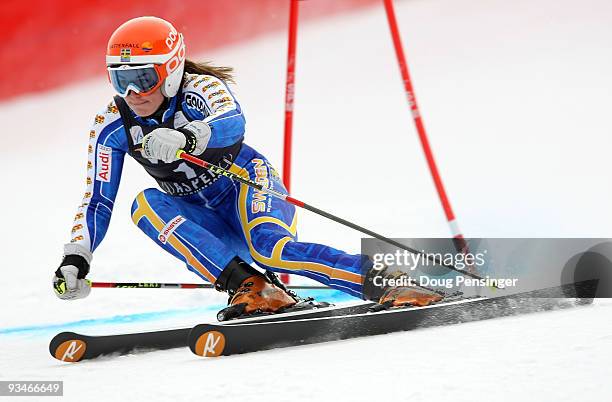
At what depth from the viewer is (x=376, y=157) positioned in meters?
7.05

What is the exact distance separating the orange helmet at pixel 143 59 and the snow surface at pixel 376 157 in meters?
1.03

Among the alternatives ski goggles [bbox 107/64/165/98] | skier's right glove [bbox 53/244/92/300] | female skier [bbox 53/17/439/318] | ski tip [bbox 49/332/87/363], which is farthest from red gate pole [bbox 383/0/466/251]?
ski tip [bbox 49/332/87/363]

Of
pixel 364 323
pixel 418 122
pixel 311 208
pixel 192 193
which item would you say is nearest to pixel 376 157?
pixel 418 122

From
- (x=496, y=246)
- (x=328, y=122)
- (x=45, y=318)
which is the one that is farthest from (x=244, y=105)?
(x=496, y=246)

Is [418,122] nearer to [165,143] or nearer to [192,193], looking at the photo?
[192,193]

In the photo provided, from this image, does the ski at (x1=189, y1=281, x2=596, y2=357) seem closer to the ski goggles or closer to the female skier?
the female skier

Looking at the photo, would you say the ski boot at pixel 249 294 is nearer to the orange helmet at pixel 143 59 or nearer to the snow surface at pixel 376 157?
the snow surface at pixel 376 157

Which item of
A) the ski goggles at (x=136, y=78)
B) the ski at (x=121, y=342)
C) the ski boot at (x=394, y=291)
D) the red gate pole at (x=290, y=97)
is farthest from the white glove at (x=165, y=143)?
the red gate pole at (x=290, y=97)

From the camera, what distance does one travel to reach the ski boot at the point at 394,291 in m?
3.25

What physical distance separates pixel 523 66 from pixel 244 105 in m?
2.33

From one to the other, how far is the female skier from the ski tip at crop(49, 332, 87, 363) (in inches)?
13.9

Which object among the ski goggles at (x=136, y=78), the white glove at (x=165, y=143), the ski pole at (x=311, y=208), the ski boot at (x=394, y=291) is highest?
the ski goggles at (x=136, y=78)

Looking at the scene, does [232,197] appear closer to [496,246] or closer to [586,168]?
→ [496,246]

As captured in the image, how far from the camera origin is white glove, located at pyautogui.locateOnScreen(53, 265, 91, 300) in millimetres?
3461
